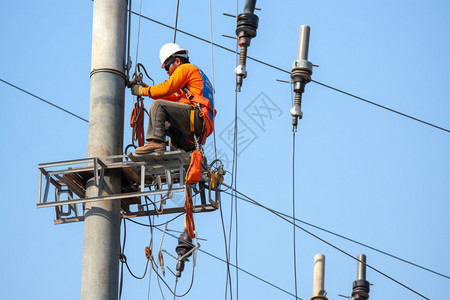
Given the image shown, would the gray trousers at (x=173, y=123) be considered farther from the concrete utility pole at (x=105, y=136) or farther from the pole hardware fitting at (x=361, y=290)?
the pole hardware fitting at (x=361, y=290)

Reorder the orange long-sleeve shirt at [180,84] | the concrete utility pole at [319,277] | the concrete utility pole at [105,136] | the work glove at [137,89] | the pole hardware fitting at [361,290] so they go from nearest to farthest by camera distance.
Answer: the concrete utility pole at [105,136] → the orange long-sleeve shirt at [180,84] → the work glove at [137,89] → the concrete utility pole at [319,277] → the pole hardware fitting at [361,290]

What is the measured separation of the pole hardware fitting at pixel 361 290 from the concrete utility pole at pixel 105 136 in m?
3.77

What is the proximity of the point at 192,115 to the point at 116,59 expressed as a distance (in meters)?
1.12

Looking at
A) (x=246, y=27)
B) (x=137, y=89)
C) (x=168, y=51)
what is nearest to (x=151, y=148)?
(x=137, y=89)

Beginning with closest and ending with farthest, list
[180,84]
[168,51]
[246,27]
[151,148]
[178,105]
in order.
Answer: [151,148], [178,105], [180,84], [168,51], [246,27]

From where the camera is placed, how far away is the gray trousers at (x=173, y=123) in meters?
11.5

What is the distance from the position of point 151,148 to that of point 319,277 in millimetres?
2789

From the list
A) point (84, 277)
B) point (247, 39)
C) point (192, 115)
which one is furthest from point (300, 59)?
point (84, 277)

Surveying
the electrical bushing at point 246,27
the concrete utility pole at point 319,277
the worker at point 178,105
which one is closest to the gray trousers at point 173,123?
the worker at point 178,105

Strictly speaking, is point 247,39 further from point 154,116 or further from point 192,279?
point 192,279

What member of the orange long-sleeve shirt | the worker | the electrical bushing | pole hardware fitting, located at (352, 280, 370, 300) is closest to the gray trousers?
the worker

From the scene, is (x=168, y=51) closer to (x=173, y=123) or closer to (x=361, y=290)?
(x=173, y=123)

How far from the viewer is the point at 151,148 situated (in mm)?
11352

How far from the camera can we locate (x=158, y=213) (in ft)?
39.4
